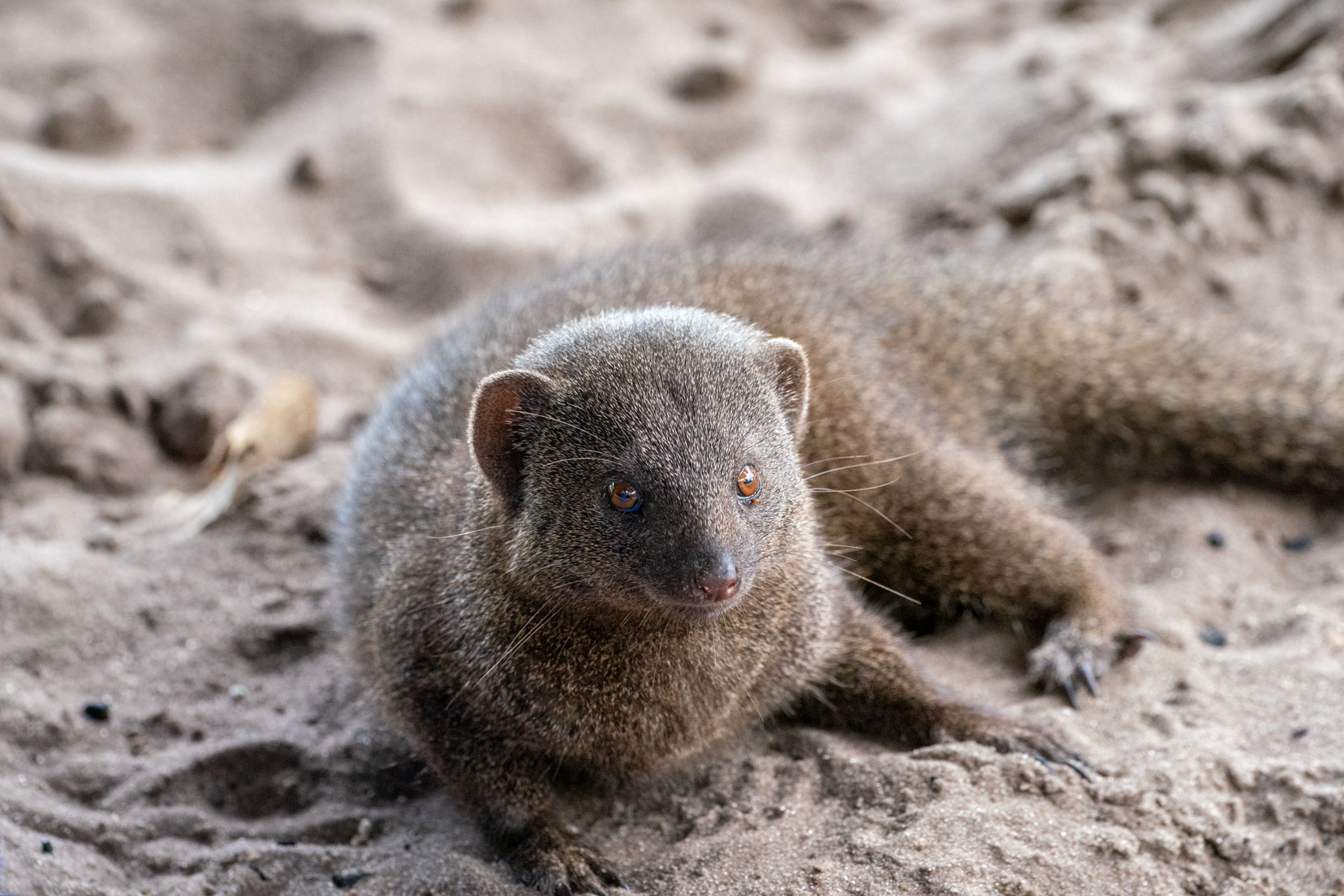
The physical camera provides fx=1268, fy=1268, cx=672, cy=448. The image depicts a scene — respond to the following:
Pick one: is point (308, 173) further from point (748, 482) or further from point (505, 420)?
point (748, 482)

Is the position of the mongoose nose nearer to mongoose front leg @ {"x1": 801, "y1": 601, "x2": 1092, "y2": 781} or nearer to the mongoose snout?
the mongoose snout

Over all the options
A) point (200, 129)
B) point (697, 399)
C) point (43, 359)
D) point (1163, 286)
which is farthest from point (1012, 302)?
point (200, 129)

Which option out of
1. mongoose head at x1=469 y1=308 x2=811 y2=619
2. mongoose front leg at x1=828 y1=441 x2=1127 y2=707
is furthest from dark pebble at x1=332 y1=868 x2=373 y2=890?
mongoose front leg at x1=828 y1=441 x2=1127 y2=707

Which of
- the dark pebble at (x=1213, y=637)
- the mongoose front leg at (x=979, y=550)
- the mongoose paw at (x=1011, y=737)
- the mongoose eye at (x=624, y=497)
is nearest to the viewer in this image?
the mongoose eye at (x=624, y=497)

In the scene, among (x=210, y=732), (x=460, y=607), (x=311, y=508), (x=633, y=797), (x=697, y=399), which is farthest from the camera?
(x=311, y=508)

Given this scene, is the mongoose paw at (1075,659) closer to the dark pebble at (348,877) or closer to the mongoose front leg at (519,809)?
the mongoose front leg at (519,809)

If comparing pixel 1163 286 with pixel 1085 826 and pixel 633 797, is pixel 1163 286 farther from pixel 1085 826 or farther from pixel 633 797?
pixel 633 797

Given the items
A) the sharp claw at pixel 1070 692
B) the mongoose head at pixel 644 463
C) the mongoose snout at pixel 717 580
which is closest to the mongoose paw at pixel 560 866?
the mongoose head at pixel 644 463
